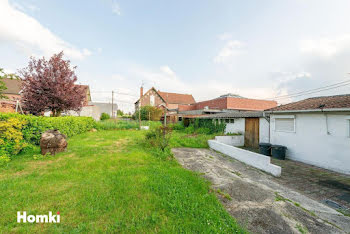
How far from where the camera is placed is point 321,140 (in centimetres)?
599

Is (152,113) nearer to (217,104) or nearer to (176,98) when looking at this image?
(217,104)

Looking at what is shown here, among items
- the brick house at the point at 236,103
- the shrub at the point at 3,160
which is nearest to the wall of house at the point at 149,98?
the brick house at the point at 236,103

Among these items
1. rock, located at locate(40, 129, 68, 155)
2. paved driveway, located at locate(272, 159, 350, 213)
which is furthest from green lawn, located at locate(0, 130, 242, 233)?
paved driveway, located at locate(272, 159, 350, 213)

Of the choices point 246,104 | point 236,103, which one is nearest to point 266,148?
point 236,103

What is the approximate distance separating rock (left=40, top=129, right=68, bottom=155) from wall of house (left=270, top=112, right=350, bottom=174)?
11430mm

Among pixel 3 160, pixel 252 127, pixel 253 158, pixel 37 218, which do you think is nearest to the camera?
pixel 37 218

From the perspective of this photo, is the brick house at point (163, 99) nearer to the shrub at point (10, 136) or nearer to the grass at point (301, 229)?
the shrub at point (10, 136)

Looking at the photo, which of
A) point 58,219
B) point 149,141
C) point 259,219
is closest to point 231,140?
point 149,141

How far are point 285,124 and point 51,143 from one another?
1172 cm

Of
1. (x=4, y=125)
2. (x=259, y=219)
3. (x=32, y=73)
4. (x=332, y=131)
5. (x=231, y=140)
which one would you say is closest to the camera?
(x=259, y=219)

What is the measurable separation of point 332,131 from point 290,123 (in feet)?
5.46

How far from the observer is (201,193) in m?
3.32

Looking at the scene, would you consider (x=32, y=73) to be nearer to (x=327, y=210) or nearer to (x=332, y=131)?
(x=327, y=210)

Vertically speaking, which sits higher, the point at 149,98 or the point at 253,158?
the point at 149,98
